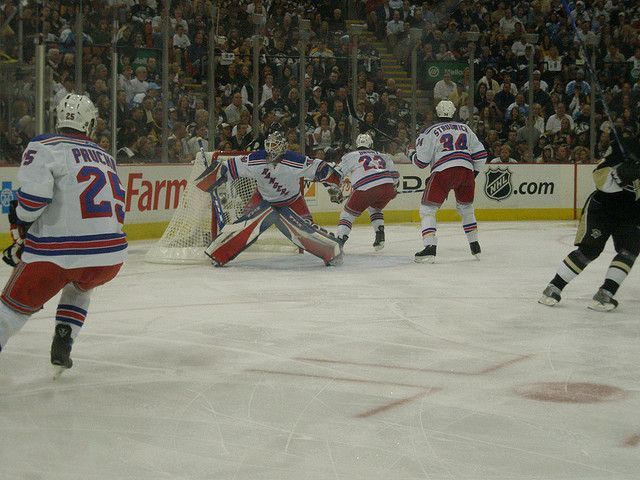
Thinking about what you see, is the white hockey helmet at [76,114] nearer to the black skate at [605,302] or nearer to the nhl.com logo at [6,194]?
the black skate at [605,302]

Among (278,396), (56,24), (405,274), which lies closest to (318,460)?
(278,396)

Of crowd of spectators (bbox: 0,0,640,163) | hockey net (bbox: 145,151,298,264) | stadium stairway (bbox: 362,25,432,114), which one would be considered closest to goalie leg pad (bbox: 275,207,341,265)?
hockey net (bbox: 145,151,298,264)

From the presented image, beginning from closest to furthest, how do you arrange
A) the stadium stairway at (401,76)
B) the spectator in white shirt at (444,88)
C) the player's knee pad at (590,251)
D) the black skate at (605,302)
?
the player's knee pad at (590,251), the black skate at (605,302), the stadium stairway at (401,76), the spectator in white shirt at (444,88)

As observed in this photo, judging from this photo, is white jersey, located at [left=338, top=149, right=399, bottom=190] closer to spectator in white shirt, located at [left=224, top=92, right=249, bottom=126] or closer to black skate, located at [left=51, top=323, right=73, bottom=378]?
spectator in white shirt, located at [left=224, top=92, right=249, bottom=126]

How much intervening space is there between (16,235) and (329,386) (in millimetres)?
1309

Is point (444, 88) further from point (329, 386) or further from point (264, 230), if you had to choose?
point (329, 386)

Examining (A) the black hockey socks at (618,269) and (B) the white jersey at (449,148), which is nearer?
(A) the black hockey socks at (618,269)

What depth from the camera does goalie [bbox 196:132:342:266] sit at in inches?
307

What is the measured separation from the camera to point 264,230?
25.9 ft

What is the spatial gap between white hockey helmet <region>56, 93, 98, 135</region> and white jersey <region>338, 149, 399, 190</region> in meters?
5.20

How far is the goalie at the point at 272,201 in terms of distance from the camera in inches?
307

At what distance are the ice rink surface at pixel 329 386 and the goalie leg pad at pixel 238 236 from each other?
789 millimetres

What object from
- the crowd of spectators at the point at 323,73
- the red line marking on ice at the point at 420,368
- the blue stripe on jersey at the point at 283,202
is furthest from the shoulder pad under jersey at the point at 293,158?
the red line marking on ice at the point at 420,368

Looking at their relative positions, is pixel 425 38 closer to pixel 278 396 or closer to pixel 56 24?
pixel 56 24
